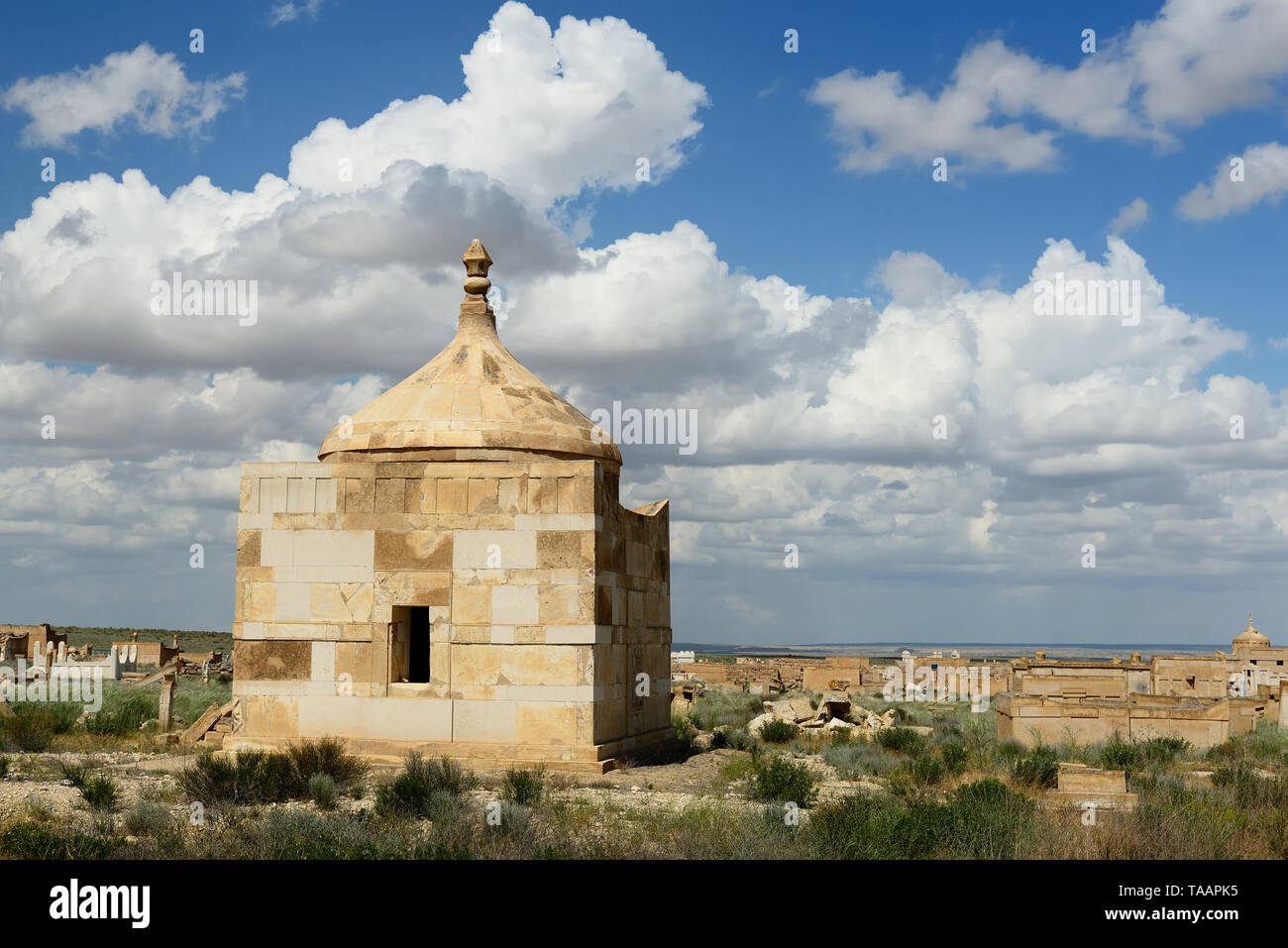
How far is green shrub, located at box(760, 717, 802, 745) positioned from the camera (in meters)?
19.0

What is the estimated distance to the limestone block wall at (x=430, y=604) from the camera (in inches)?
537

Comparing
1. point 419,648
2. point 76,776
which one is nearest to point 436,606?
point 419,648

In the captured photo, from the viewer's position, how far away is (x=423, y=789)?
35.7 feet

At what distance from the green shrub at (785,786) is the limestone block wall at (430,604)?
2.27 metres

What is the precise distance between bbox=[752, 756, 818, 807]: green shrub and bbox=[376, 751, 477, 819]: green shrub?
2.91 meters

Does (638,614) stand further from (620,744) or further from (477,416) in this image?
(477,416)

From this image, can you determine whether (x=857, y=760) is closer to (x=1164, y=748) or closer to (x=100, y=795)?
(x=1164, y=748)

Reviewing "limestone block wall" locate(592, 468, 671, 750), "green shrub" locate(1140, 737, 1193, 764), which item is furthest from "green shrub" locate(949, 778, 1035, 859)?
"green shrub" locate(1140, 737, 1193, 764)

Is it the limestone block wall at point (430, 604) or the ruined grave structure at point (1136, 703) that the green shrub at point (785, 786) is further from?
the ruined grave structure at point (1136, 703)

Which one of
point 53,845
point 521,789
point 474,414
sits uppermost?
point 474,414

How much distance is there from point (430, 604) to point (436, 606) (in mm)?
74

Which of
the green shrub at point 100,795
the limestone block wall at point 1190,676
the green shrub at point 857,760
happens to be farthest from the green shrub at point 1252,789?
the limestone block wall at point 1190,676

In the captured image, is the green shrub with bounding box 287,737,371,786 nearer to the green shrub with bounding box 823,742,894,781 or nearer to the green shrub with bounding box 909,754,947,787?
the green shrub with bounding box 823,742,894,781
